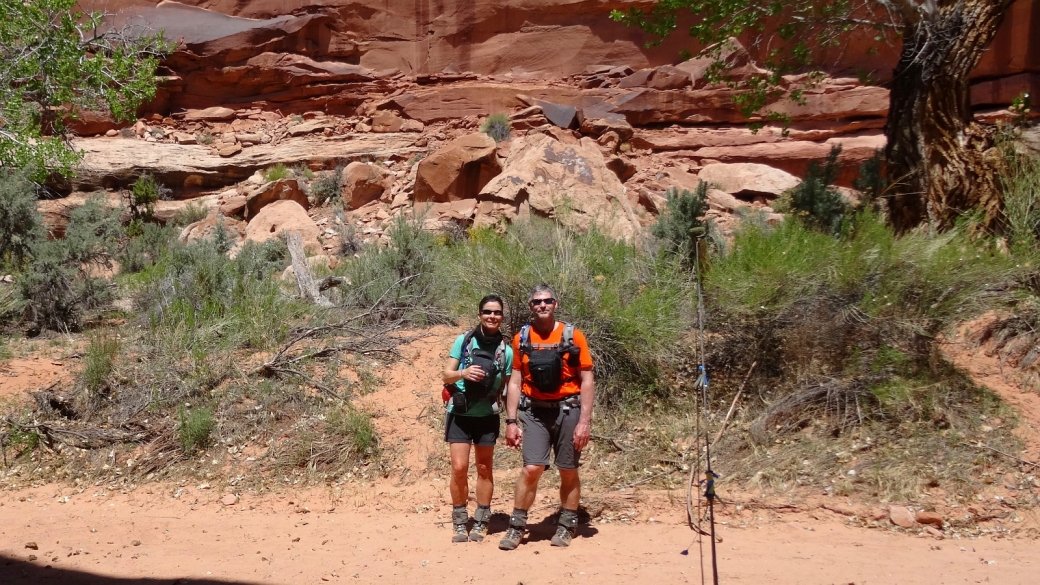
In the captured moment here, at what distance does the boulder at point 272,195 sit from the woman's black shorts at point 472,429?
47.9 ft

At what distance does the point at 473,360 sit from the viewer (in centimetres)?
452

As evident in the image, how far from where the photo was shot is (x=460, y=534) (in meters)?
4.71

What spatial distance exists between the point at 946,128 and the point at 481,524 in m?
5.61

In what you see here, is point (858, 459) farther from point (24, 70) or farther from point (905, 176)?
point (24, 70)

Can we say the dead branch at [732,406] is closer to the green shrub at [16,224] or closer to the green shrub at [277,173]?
the green shrub at [16,224]

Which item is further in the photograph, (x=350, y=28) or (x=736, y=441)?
(x=350, y=28)

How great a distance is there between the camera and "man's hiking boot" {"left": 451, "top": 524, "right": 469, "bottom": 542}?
4.71 meters

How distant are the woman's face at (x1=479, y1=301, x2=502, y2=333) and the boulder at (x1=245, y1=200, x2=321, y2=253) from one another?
11.5 m

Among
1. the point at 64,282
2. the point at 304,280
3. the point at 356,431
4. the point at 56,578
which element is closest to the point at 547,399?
the point at 356,431

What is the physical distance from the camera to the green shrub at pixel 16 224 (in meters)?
9.62

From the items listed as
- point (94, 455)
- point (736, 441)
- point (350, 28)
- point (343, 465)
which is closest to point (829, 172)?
point (736, 441)

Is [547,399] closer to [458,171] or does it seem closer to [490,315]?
[490,315]

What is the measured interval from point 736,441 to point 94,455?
4944 millimetres

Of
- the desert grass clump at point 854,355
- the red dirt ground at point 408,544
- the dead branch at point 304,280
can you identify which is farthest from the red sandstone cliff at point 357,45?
the red dirt ground at point 408,544
